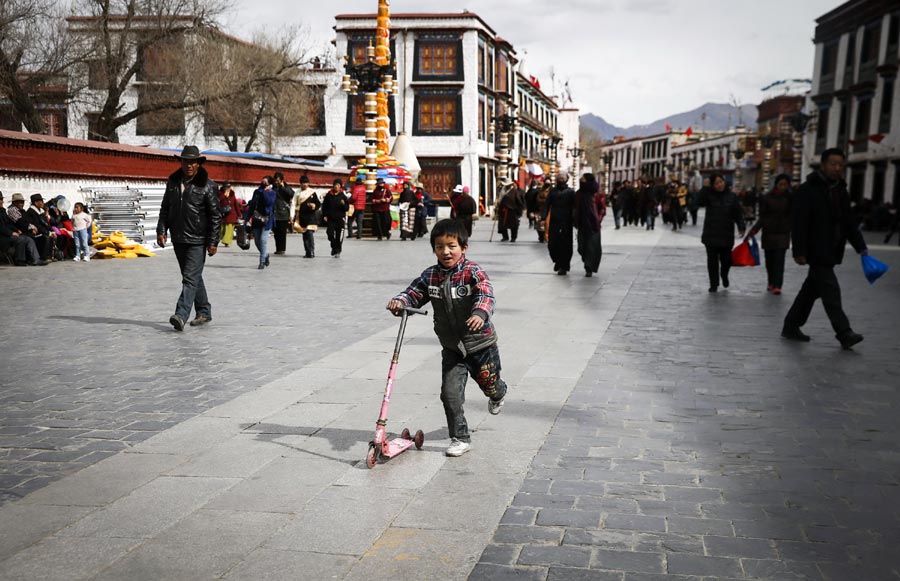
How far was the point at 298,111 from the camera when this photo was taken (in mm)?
43406

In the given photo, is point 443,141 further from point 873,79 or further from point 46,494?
point 46,494

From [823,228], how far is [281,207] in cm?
1239

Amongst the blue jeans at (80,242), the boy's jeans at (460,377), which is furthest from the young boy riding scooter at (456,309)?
the blue jeans at (80,242)

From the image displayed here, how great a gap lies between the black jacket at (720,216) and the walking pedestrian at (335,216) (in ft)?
28.5

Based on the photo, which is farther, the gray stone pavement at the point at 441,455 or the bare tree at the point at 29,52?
the bare tree at the point at 29,52

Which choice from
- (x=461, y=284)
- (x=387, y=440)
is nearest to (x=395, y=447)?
(x=387, y=440)

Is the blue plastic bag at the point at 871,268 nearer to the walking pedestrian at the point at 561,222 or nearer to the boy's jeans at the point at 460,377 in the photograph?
the boy's jeans at the point at 460,377

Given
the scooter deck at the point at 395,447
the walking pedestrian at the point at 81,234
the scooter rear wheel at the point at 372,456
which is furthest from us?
the walking pedestrian at the point at 81,234

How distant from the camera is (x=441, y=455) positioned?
4.67m

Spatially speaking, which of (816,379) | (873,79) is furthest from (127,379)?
(873,79)

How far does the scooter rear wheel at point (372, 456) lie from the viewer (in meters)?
4.39

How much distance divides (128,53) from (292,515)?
25.8m

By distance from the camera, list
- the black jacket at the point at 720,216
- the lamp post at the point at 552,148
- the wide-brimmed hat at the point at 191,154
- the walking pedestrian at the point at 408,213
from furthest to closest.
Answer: the lamp post at the point at 552,148 < the walking pedestrian at the point at 408,213 < the black jacket at the point at 720,216 < the wide-brimmed hat at the point at 191,154

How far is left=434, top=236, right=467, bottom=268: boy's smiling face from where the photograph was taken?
4516 mm
